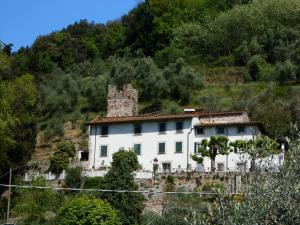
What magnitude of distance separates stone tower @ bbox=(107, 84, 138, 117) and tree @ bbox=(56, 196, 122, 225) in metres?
22.6

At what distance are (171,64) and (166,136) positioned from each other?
25142mm

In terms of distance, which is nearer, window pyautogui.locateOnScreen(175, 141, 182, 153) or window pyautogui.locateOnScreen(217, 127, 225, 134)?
window pyautogui.locateOnScreen(217, 127, 225, 134)

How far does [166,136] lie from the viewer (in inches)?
2178


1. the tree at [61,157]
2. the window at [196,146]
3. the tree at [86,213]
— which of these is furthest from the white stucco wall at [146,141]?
the tree at [86,213]

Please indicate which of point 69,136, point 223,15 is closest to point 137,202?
point 69,136

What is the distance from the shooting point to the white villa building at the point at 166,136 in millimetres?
53594

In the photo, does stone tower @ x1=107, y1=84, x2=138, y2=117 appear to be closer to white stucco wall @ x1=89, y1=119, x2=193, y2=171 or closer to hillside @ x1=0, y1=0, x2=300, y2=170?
hillside @ x1=0, y1=0, x2=300, y2=170

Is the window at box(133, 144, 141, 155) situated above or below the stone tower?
below

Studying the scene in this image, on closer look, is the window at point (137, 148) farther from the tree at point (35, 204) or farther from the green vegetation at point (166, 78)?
the tree at point (35, 204)

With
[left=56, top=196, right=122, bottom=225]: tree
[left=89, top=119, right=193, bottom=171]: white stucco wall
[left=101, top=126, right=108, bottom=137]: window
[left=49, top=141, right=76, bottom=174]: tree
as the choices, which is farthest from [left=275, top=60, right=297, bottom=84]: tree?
[left=56, top=196, right=122, bottom=225]: tree

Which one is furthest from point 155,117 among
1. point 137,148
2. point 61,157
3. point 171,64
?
point 171,64

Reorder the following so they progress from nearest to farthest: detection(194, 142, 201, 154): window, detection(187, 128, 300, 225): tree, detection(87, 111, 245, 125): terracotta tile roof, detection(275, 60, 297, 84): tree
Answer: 1. detection(187, 128, 300, 225): tree
2. detection(194, 142, 201, 154): window
3. detection(87, 111, 245, 125): terracotta tile roof
4. detection(275, 60, 297, 84): tree

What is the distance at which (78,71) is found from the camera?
306 feet

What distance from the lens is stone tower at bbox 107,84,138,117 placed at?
206 feet
